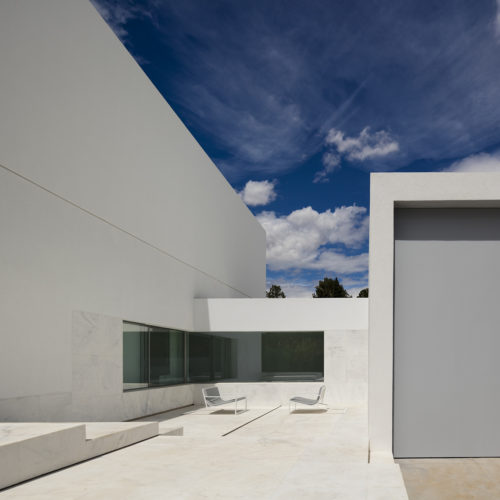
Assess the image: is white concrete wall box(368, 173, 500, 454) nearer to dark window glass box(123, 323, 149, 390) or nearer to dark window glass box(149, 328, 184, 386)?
dark window glass box(123, 323, 149, 390)

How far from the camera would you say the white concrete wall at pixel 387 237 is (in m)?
6.73

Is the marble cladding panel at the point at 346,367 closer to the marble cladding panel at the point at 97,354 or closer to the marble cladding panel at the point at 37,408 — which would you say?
the marble cladding panel at the point at 97,354

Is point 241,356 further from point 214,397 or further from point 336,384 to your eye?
point 336,384

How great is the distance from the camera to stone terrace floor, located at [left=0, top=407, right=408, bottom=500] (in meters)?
5.58

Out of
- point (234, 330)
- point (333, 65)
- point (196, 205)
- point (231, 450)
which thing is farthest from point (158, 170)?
point (333, 65)

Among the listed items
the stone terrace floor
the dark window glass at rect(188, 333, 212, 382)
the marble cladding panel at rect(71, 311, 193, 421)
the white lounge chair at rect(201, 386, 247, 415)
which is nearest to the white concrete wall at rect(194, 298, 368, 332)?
the dark window glass at rect(188, 333, 212, 382)

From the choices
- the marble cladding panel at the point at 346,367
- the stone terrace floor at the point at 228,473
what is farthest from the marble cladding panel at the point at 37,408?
the marble cladding panel at the point at 346,367

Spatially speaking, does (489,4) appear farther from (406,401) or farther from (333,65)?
(406,401)

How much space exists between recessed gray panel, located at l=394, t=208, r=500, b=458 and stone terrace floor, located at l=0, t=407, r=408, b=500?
829 mm

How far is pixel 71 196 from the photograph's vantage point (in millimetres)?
11453

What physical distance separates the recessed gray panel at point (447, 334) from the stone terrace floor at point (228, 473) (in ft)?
2.72

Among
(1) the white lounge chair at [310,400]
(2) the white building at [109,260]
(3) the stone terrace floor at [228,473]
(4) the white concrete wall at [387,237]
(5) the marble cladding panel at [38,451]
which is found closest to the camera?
(3) the stone terrace floor at [228,473]

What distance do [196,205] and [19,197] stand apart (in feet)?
35.5

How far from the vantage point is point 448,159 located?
217 feet
